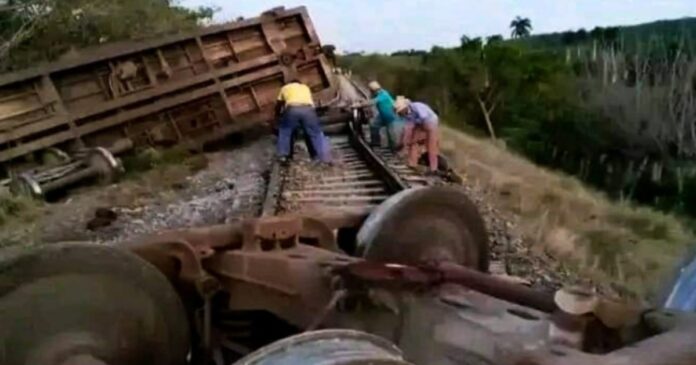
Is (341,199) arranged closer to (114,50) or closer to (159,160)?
(159,160)

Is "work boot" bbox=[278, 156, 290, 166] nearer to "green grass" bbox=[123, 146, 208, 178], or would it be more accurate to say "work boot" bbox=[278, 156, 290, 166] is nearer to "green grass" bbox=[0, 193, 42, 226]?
"green grass" bbox=[123, 146, 208, 178]

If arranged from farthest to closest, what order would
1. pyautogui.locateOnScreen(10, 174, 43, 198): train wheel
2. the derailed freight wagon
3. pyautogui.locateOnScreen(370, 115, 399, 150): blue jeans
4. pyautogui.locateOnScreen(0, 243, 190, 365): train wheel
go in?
pyautogui.locateOnScreen(370, 115, 399, 150): blue jeans → the derailed freight wagon → pyautogui.locateOnScreen(10, 174, 43, 198): train wheel → pyautogui.locateOnScreen(0, 243, 190, 365): train wheel

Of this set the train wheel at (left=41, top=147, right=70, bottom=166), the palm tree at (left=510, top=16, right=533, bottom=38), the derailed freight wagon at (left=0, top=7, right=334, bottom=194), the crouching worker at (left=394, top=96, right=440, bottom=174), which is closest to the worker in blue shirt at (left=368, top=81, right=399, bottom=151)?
the crouching worker at (left=394, top=96, right=440, bottom=174)

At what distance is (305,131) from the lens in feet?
49.9

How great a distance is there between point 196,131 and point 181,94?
0.67 metres

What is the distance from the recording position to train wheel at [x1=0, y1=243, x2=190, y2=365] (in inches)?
142

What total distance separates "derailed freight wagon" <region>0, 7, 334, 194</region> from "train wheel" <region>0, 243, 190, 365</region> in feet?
34.4

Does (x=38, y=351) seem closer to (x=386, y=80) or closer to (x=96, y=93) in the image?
(x=96, y=93)

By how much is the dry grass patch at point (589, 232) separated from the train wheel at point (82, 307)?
5287 millimetres

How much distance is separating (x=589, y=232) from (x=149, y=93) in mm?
7001

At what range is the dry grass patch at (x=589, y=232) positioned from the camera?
11.7 m

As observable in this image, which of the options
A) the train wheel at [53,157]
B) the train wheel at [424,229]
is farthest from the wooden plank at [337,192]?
the train wheel at [424,229]

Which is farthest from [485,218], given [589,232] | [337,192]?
[589,232]

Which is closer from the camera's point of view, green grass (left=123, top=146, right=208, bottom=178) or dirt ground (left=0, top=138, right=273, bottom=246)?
dirt ground (left=0, top=138, right=273, bottom=246)
